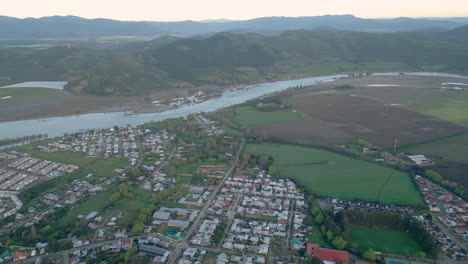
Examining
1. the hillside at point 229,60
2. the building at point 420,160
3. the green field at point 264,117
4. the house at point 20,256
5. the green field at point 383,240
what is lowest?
the house at point 20,256

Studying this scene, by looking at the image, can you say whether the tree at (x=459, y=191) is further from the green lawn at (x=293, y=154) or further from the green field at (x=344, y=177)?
the green lawn at (x=293, y=154)

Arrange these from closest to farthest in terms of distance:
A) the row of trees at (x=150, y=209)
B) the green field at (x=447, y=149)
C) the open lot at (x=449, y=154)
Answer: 1. the row of trees at (x=150, y=209)
2. the open lot at (x=449, y=154)
3. the green field at (x=447, y=149)

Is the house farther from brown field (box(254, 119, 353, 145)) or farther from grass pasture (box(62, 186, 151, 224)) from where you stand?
brown field (box(254, 119, 353, 145))

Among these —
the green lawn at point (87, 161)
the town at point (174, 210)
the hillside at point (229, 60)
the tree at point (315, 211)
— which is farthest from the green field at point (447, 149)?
the hillside at point (229, 60)

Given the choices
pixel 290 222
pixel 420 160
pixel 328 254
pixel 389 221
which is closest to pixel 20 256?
pixel 290 222

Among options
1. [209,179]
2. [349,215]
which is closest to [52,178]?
[209,179]

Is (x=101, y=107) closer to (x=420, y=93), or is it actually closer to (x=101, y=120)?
(x=101, y=120)
